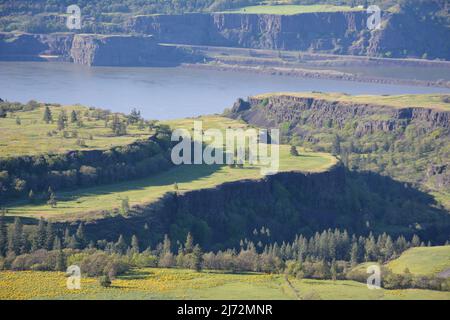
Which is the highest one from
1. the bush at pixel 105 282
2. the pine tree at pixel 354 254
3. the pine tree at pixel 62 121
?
the pine tree at pixel 62 121

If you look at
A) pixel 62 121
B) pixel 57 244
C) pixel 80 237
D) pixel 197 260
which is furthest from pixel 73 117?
pixel 197 260

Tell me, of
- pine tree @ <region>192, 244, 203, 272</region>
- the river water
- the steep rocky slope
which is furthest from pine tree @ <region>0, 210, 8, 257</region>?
the river water

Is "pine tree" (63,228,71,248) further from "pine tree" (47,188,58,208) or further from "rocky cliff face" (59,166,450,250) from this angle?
"pine tree" (47,188,58,208)

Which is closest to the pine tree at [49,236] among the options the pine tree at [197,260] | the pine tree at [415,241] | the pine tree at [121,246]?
the pine tree at [121,246]

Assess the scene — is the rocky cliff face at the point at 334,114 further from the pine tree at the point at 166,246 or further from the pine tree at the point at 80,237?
the pine tree at the point at 80,237

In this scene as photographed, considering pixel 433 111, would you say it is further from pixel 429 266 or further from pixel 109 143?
pixel 429 266

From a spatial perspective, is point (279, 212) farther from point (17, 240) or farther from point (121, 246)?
point (17, 240)

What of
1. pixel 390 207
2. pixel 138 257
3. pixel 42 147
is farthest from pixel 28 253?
pixel 390 207
